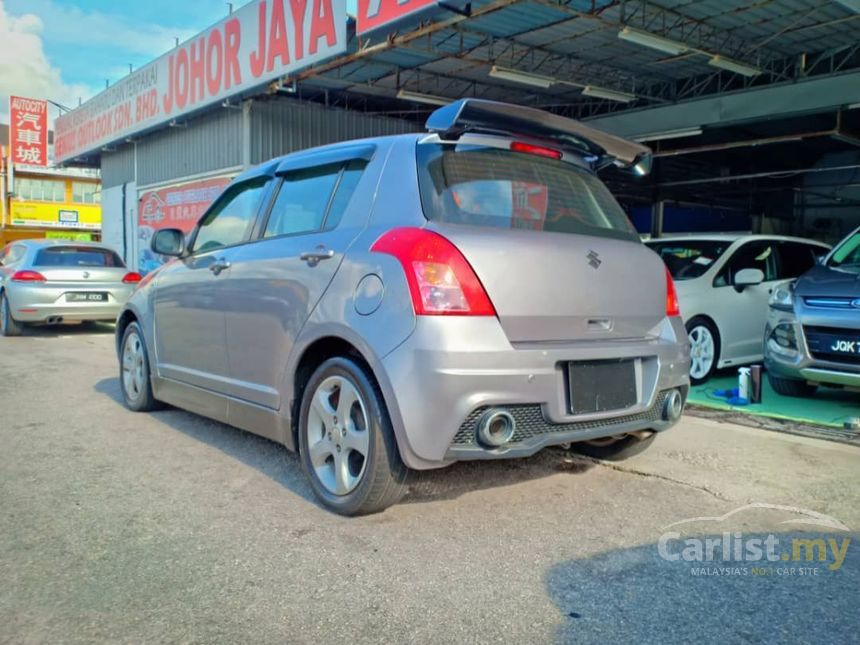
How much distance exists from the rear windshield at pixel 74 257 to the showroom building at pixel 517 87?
414 centimetres

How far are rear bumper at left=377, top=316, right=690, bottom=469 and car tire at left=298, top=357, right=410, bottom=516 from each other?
135mm

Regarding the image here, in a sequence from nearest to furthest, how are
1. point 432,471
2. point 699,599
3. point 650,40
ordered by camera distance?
point 699,599 → point 432,471 → point 650,40

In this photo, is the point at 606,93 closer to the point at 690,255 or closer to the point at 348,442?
the point at 690,255

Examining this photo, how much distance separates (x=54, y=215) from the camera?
51.2 m

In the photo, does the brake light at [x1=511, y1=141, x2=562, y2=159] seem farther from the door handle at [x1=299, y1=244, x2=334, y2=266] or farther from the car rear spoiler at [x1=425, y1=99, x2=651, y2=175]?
the door handle at [x1=299, y1=244, x2=334, y2=266]

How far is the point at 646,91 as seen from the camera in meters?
13.7

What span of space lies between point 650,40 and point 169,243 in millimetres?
7649

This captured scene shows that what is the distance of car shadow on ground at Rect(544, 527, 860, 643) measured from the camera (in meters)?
2.26

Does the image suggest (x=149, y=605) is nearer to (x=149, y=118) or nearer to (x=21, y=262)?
(x=21, y=262)

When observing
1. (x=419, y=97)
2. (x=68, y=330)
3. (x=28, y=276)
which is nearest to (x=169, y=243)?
(x=28, y=276)

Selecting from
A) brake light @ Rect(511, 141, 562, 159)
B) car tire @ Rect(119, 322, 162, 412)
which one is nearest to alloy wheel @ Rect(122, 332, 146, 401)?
car tire @ Rect(119, 322, 162, 412)

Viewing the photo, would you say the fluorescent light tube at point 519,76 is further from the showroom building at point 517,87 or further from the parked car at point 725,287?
the parked car at point 725,287

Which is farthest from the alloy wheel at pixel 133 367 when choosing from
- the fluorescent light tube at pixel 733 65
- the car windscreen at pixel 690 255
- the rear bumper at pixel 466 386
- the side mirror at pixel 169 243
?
the fluorescent light tube at pixel 733 65

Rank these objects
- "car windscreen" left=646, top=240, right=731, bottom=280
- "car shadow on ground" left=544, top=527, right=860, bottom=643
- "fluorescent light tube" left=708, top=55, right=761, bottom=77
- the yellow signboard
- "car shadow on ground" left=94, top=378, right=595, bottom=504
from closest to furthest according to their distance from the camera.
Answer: "car shadow on ground" left=544, top=527, right=860, bottom=643 → "car shadow on ground" left=94, top=378, right=595, bottom=504 → "car windscreen" left=646, top=240, right=731, bottom=280 → "fluorescent light tube" left=708, top=55, right=761, bottom=77 → the yellow signboard
